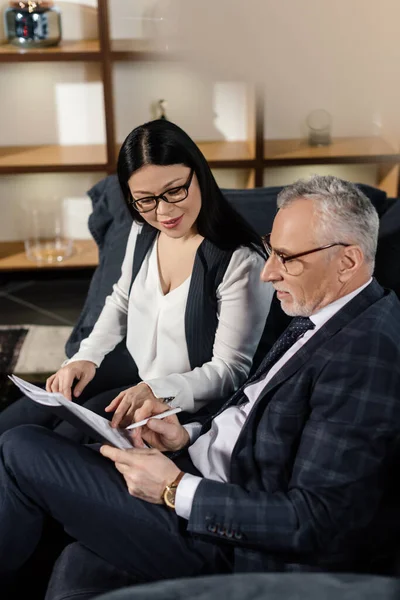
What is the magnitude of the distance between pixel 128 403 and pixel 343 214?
542 millimetres

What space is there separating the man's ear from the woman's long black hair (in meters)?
0.41

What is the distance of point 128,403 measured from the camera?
1.38m

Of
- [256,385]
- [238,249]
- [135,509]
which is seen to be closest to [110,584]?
[135,509]

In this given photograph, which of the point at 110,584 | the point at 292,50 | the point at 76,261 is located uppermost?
the point at 292,50

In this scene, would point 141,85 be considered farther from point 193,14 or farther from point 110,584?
point 193,14

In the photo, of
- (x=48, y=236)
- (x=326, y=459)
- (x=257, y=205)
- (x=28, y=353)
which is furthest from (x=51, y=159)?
(x=326, y=459)

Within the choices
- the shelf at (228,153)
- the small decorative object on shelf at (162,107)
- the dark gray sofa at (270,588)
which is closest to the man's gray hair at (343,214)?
the dark gray sofa at (270,588)

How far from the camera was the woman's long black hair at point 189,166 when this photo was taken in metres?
1.44

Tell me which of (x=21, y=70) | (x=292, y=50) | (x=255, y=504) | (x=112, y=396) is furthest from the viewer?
(x=21, y=70)

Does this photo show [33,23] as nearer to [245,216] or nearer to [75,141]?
[75,141]

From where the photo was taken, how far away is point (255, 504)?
3.61ft

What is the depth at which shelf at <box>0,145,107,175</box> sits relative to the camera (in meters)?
3.06

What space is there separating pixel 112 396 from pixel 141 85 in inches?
72.4

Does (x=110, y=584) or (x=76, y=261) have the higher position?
(x=110, y=584)
